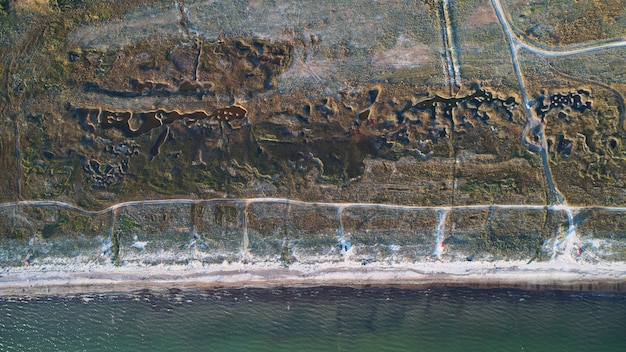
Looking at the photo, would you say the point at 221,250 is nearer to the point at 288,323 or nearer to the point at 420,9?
the point at 288,323

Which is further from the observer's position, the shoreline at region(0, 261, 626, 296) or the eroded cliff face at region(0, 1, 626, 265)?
the shoreline at region(0, 261, 626, 296)

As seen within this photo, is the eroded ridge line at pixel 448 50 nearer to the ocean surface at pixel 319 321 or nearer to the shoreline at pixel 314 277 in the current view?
the shoreline at pixel 314 277

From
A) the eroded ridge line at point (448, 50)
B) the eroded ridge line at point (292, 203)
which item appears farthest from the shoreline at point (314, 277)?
the eroded ridge line at point (448, 50)

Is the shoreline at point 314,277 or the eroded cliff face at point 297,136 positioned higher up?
the eroded cliff face at point 297,136

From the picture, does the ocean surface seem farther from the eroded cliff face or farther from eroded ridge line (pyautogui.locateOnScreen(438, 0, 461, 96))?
eroded ridge line (pyautogui.locateOnScreen(438, 0, 461, 96))

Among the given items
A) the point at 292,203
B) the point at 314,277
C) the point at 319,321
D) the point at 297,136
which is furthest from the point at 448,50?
the point at 319,321

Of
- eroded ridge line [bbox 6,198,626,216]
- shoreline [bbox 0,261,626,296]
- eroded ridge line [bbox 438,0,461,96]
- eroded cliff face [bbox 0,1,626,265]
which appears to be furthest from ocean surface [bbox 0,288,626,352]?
eroded ridge line [bbox 438,0,461,96]
